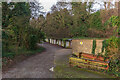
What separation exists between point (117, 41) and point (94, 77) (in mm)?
2959

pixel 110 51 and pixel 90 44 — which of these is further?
pixel 90 44

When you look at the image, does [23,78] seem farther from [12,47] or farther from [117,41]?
[117,41]

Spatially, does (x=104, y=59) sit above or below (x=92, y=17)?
below

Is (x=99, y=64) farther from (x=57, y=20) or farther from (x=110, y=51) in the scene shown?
(x=57, y=20)

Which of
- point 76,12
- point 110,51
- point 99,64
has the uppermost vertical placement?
point 76,12

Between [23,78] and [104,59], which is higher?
[104,59]

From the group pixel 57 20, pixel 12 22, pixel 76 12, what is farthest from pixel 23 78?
pixel 57 20

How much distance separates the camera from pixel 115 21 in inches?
225

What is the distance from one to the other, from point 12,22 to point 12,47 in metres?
2.77

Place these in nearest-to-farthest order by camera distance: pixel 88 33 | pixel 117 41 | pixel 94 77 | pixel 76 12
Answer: pixel 94 77
pixel 117 41
pixel 88 33
pixel 76 12

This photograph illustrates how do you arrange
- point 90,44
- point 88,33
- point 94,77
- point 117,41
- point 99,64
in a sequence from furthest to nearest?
point 88,33, point 90,44, point 117,41, point 99,64, point 94,77

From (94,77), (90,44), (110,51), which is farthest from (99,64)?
(90,44)

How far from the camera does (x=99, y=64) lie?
6.07 metres

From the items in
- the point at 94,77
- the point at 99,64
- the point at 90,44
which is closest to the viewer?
the point at 94,77
